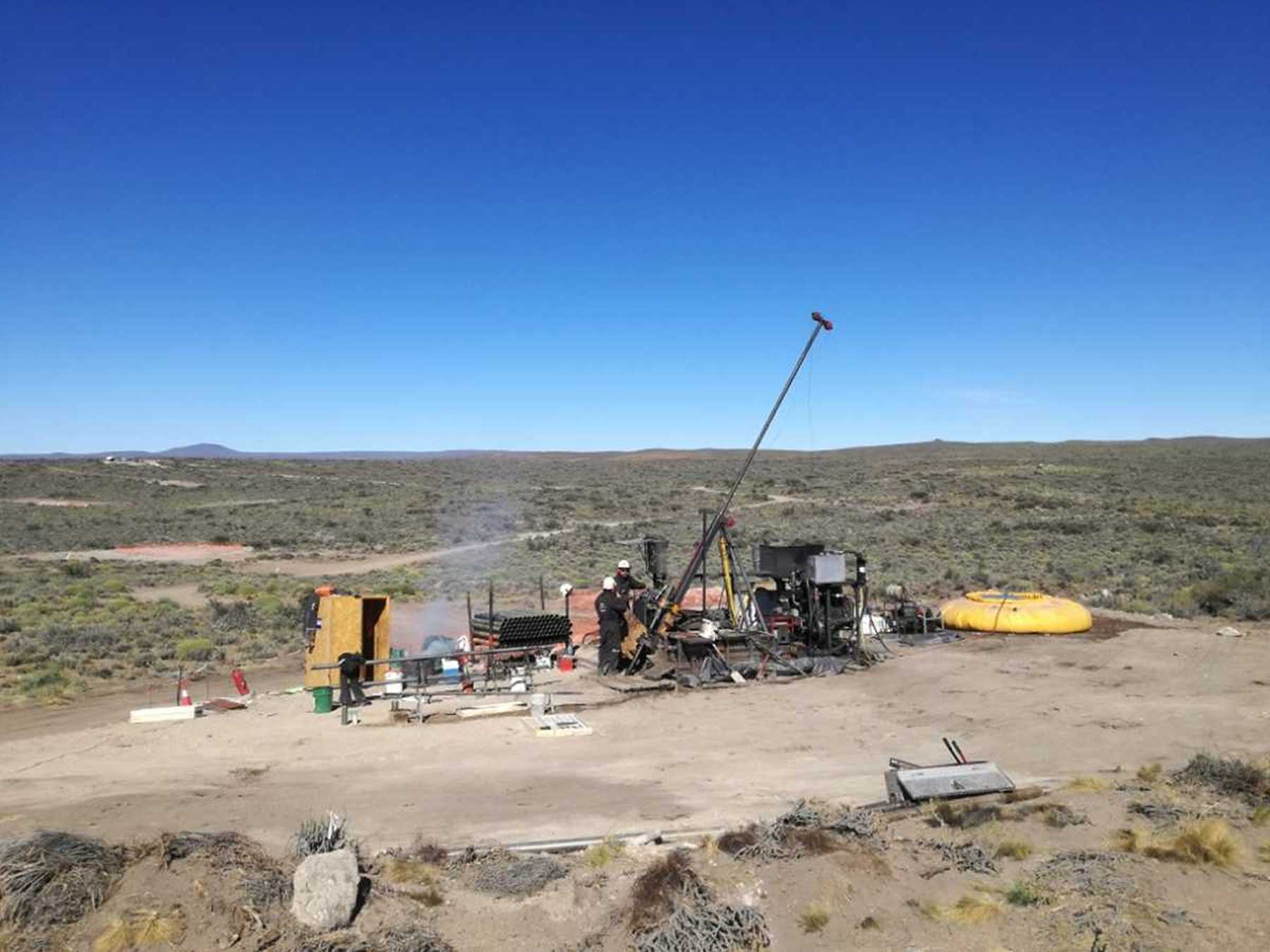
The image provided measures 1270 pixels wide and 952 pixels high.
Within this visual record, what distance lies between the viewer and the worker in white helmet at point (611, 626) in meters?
15.2

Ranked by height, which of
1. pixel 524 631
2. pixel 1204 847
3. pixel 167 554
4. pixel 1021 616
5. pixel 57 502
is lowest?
pixel 167 554

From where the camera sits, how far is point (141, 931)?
6.01m

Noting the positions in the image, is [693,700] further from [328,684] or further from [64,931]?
[64,931]

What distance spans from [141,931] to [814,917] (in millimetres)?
4471

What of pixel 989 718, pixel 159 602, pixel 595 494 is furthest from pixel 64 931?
pixel 595 494

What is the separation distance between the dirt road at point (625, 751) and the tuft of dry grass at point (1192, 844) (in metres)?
2.17

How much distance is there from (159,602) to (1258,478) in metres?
72.0

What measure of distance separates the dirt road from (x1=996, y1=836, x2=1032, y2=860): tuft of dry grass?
1.68 metres

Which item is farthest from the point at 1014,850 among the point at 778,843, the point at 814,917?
the point at 814,917

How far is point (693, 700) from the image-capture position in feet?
45.6

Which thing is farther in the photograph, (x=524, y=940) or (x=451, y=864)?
(x=451, y=864)

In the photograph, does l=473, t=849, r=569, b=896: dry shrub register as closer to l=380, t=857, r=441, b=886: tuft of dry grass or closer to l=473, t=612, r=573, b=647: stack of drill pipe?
l=380, t=857, r=441, b=886: tuft of dry grass

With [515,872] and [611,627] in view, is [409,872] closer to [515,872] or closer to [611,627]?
[515,872]

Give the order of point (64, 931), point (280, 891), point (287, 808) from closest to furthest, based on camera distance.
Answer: point (64, 931) < point (280, 891) < point (287, 808)
